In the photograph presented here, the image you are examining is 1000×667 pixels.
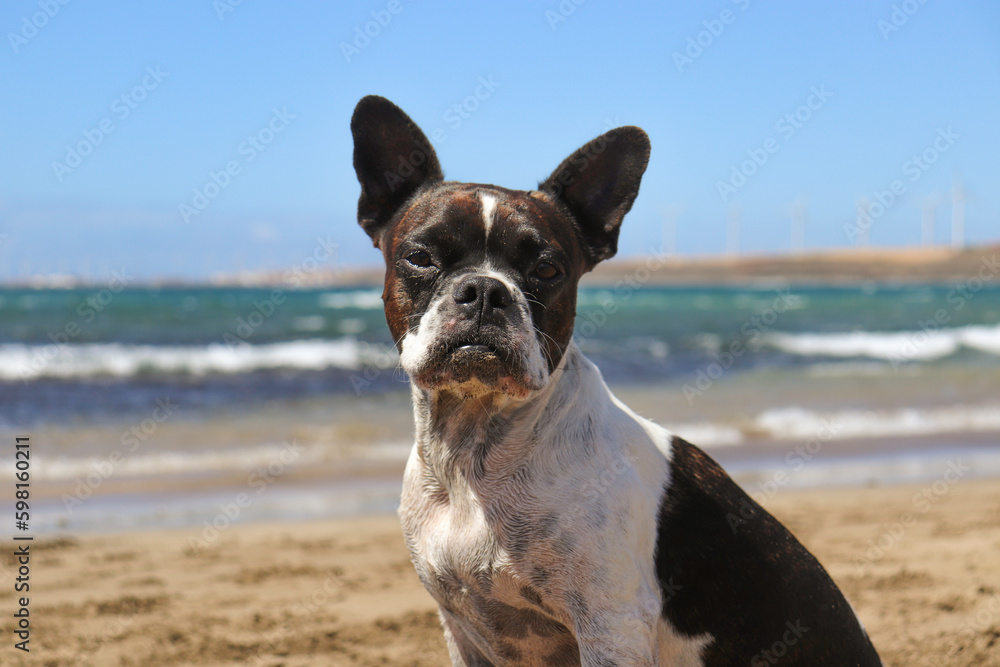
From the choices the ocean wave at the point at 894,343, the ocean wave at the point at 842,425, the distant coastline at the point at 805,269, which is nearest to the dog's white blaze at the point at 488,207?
the ocean wave at the point at 842,425

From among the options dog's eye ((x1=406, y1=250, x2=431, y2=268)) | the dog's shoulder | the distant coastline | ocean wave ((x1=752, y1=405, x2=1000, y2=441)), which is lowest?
the distant coastline

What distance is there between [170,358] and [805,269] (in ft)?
274

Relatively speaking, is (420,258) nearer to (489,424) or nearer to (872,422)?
(489,424)

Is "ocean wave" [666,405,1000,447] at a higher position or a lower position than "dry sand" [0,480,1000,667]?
lower

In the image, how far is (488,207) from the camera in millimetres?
2453

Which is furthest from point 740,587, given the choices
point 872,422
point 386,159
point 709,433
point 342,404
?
point 342,404

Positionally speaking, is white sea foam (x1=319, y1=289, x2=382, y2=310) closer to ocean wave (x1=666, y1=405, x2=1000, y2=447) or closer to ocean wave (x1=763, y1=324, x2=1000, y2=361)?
ocean wave (x1=763, y1=324, x2=1000, y2=361)

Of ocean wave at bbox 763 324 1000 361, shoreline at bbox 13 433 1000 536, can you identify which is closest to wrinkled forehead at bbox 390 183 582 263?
shoreline at bbox 13 433 1000 536

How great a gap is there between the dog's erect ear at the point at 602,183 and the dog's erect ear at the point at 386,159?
1.37ft

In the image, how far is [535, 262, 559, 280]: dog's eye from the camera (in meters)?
2.46

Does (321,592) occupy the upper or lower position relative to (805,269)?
upper

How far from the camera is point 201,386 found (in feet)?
43.4

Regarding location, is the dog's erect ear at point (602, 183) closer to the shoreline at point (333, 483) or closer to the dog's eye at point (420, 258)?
the dog's eye at point (420, 258)

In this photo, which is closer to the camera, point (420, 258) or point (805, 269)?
point (420, 258)
